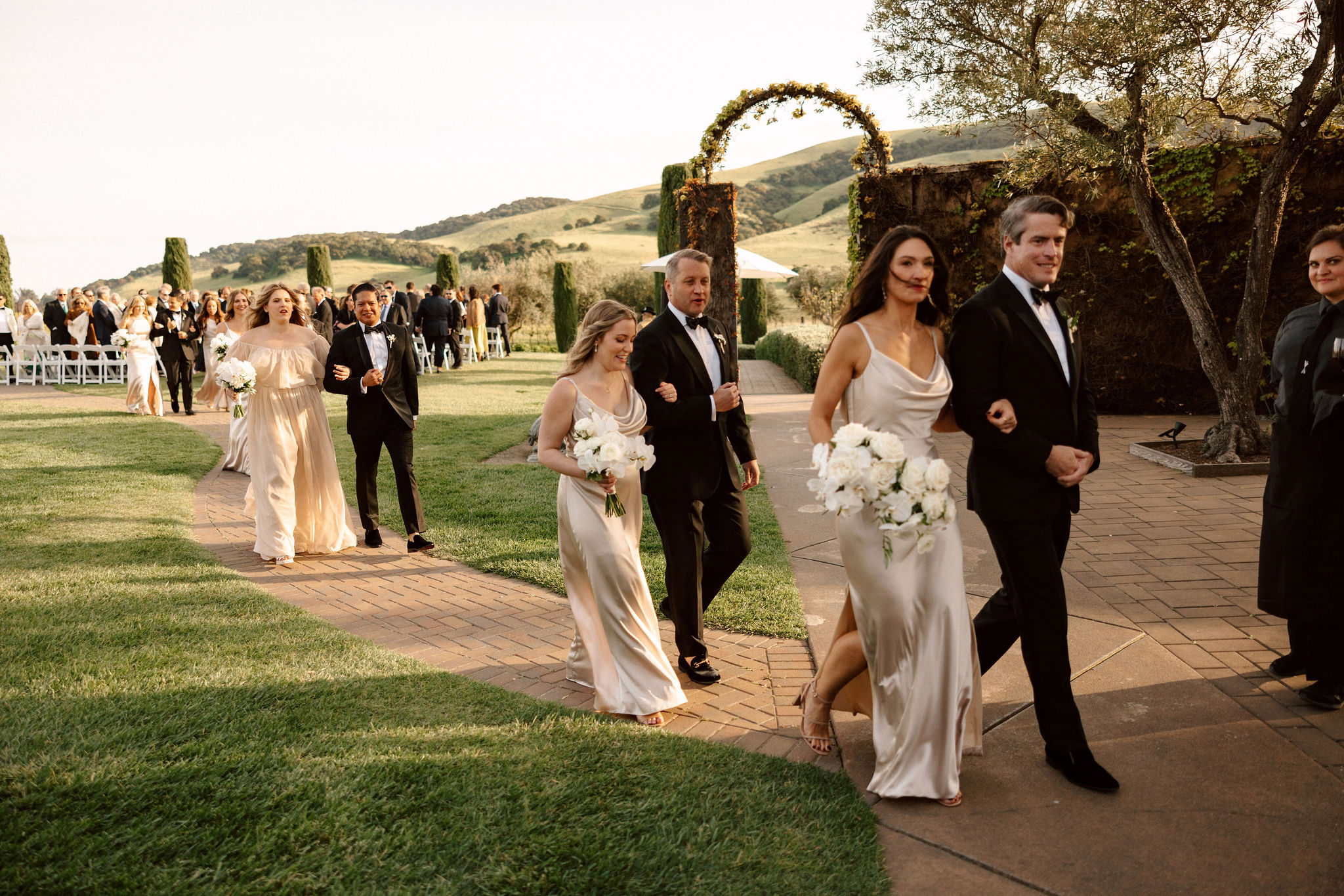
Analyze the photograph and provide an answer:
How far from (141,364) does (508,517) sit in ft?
34.4

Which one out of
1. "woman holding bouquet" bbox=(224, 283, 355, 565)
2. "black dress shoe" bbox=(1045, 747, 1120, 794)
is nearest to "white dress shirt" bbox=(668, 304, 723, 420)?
"black dress shoe" bbox=(1045, 747, 1120, 794)

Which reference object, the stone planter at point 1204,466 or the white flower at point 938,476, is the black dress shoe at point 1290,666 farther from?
the stone planter at point 1204,466

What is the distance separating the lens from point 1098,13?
370 inches

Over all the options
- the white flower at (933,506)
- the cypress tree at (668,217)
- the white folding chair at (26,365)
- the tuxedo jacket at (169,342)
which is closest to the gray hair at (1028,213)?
the white flower at (933,506)

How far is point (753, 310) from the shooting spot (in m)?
35.3

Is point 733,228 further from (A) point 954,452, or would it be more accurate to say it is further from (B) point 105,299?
(B) point 105,299

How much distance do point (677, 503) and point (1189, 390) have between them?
38.1 feet

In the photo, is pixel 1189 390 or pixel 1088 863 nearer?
pixel 1088 863

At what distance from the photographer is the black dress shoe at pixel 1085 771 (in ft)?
11.2

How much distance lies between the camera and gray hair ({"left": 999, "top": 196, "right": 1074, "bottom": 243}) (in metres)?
3.41

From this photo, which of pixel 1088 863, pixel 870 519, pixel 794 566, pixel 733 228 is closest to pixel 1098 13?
pixel 733 228

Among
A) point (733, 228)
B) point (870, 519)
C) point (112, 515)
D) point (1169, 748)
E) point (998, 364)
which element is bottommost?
point (1169, 748)

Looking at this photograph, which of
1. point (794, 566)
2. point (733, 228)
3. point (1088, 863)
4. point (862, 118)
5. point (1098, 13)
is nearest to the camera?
point (1088, 863)

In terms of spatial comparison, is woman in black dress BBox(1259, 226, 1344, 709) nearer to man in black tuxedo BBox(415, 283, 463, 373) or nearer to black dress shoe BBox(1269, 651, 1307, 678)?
black dress shoe BBox(1269, 651, 1307, 678)
